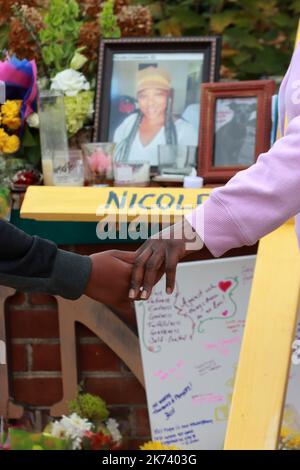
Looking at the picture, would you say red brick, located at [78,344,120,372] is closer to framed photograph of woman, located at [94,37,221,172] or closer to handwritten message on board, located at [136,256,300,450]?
handwritten message on board, located at [136,256,300,450]

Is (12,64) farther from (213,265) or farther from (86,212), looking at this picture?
(213,265)

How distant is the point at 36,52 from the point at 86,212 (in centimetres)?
78

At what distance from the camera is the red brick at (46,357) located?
3514 millimetres

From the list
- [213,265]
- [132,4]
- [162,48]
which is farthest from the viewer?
[132,4]

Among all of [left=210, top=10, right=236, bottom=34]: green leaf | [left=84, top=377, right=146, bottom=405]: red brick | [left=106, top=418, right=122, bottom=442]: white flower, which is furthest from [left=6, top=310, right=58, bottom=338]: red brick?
[left=210, top=10, right=236, bottom=34]: green leaf

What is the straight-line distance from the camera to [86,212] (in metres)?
3.20

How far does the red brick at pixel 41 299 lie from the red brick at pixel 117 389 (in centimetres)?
30

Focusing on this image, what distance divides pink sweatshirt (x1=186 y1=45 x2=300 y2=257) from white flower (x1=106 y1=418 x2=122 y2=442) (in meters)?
1.22

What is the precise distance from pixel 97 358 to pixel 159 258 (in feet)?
2.97

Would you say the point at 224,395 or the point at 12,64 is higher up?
the point at 12,64

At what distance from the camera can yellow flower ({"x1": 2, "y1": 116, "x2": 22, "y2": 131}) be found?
133 inches

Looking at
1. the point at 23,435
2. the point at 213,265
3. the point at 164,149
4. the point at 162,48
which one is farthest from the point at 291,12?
the point at 23,435

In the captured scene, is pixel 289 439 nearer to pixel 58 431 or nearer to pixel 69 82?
pixel 58 431

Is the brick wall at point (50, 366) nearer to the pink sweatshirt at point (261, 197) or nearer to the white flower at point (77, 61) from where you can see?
the white flower at point (77, 61)
